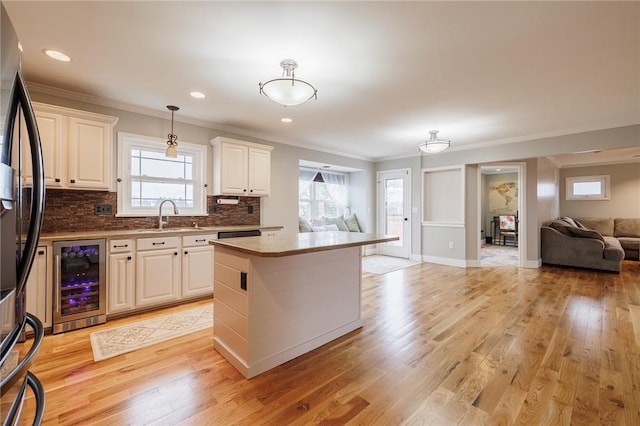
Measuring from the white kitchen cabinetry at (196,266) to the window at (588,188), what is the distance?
9417 millimetres

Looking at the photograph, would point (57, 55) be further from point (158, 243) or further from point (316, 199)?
point (316, 199)

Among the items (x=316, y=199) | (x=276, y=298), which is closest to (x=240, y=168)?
(x=276, y=298)

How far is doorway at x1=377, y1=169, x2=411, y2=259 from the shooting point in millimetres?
6586

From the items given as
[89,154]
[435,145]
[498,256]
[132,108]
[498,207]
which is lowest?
[498,256]

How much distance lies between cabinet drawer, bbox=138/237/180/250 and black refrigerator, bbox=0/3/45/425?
2341 millimetres

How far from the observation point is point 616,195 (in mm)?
7301

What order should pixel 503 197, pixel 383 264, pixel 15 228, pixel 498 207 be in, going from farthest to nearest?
pixel 498 207, pixel 503 197, pixel 383 264, pixel 15 228

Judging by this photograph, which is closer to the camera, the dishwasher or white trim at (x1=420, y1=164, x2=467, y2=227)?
the dishwasher

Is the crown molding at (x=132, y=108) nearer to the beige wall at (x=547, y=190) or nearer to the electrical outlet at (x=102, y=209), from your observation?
the electrical outlet at (x=102, y=209)

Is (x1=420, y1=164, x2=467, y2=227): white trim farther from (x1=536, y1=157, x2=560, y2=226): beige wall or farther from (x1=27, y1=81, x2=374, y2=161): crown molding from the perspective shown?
(x1=27, y1=81, x2=374, y2=161): crown molding

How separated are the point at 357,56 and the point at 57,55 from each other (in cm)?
246

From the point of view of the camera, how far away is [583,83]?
2811 millimetres

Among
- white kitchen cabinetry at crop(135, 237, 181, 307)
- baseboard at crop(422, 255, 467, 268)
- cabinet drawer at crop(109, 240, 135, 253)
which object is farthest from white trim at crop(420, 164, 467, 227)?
cabinet drawer at crop(109, 240, 135, 253)

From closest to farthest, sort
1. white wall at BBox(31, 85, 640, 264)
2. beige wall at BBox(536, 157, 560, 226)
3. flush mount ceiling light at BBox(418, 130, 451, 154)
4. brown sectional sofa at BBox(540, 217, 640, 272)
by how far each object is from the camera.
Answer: white wall at BBox(31, 85, 640, 264), flush mount ceiling light at BBox(418, 130, 451, 154), brown sectional sofa at BBox(540, 217, 640, 272), beige wall at BBox(536, 157, 560, 226)
